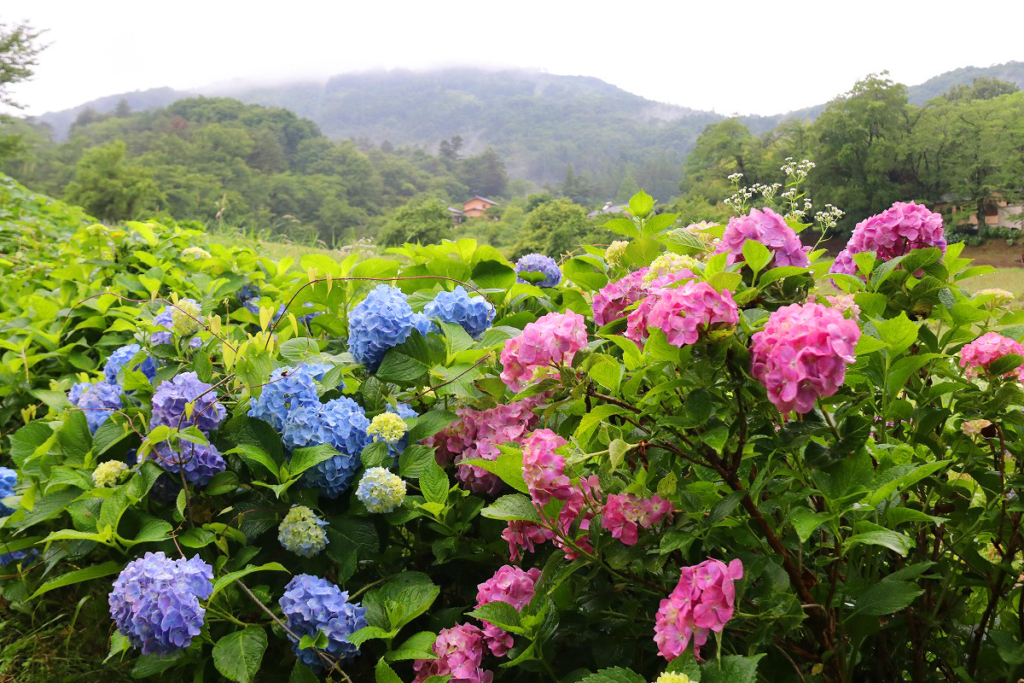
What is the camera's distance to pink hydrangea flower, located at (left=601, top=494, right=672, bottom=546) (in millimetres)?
759

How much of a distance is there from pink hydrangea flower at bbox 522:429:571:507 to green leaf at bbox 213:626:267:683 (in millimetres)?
495

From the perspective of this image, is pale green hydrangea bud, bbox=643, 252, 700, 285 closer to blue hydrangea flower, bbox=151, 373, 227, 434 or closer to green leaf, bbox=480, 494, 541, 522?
green leaf, bbox=480, 494, 541, 522

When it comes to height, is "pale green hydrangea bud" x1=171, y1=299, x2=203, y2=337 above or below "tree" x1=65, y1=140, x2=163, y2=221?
above

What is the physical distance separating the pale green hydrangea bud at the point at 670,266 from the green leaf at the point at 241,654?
0.77 meters

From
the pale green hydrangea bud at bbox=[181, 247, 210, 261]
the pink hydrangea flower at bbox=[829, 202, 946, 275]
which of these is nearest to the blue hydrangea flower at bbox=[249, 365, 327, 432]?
the pink hydrangea flower at bbox=[829, 202, 946, 275]

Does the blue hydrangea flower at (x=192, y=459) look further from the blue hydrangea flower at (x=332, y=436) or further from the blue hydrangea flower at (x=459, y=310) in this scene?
the blue hydrangea flower at (x=459, y=310)

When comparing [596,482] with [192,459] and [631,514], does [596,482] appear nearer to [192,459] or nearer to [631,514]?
[631,514]

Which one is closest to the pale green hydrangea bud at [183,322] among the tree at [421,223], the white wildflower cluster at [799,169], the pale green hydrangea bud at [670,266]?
the pale green hydrangea bud at [670,266]

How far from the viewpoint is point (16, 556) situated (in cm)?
128

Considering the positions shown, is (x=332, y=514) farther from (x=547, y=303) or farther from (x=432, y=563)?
(x=547, y=303)

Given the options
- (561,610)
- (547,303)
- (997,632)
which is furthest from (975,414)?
(547,303)

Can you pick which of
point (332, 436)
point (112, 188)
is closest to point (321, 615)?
Answer: point (332, 436)

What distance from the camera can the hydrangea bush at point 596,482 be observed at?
26.4 inches

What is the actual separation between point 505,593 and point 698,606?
0.35 m
